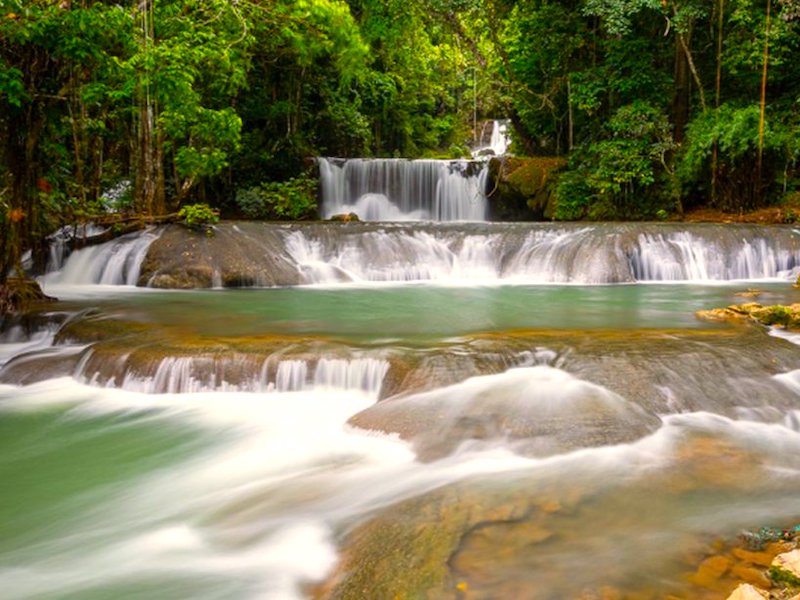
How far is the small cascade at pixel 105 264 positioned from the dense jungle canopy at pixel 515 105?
741mm

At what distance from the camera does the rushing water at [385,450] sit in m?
3.35

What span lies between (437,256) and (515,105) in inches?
375

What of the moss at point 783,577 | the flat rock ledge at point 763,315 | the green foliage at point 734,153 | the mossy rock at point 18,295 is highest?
the green foliage at point 734,153

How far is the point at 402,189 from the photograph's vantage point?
19656 millimetres

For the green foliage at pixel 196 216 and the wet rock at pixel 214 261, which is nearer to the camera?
the wet rock at pixel 214 261

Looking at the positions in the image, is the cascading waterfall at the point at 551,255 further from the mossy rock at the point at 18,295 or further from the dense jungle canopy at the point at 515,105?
the mossy rock at the point at 18,295

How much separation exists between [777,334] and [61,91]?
8058 millimetres

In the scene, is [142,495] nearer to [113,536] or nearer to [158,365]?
[113,536]

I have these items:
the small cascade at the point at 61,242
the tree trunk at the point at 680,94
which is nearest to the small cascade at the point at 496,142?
the tree trunk at the point at 680,94

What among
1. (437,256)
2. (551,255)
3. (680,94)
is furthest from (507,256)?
(680,94)

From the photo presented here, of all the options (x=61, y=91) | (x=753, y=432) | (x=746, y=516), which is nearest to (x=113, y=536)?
(x=746, y=516)

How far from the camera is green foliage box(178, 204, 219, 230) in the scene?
12.1 metres

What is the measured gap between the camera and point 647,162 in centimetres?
1659

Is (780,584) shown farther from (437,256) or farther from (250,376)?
(437,256)
